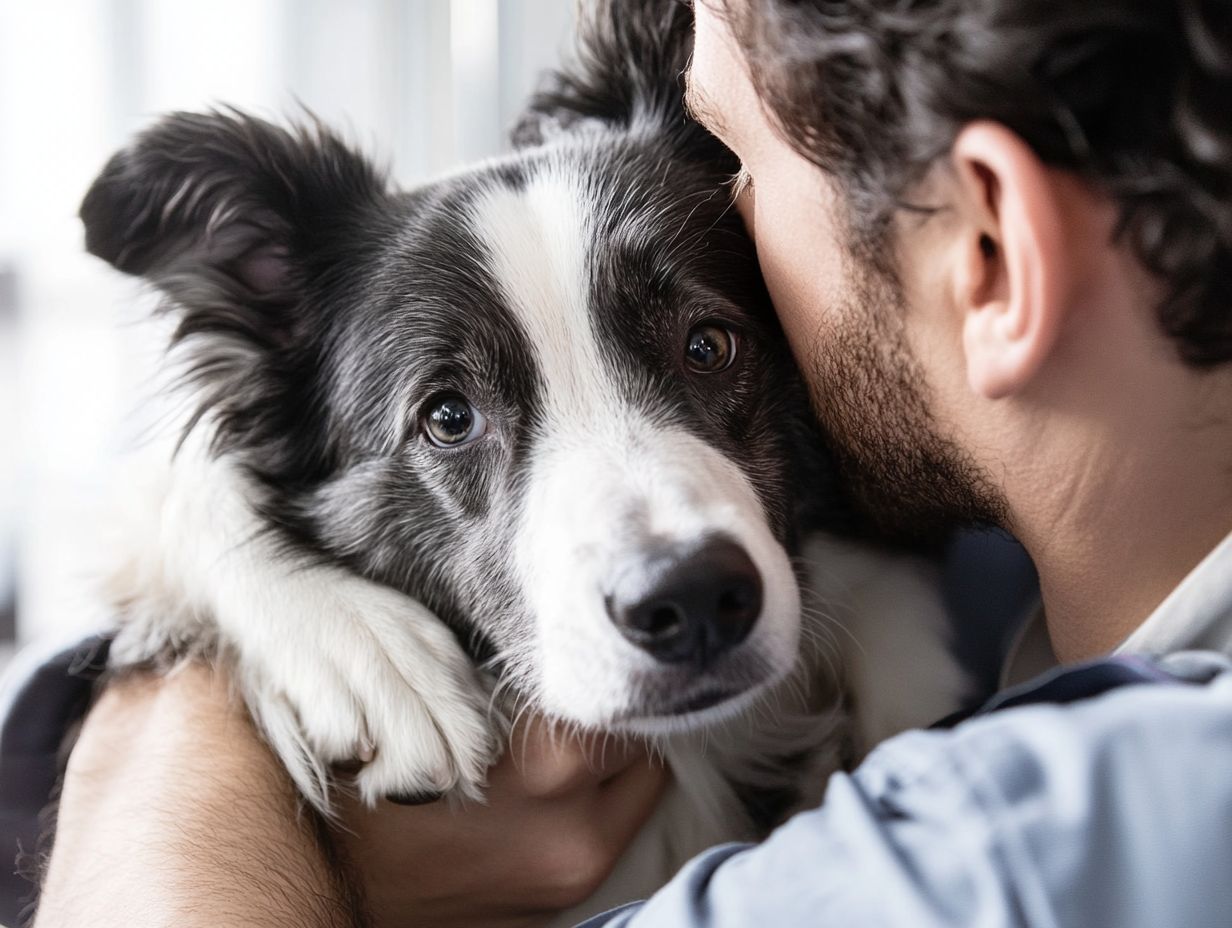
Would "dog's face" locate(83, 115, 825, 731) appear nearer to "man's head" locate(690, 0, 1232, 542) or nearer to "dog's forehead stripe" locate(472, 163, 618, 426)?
"dog's forehead stripe" locate(472, 163, 618, 426)

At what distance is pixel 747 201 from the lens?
154 cm

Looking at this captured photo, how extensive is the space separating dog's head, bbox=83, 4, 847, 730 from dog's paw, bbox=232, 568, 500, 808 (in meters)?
0.08

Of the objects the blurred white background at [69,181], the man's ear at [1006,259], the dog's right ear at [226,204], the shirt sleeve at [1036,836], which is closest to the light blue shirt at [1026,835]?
the shirt sleeve at [1036,836]

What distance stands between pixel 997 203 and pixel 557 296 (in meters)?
0.59

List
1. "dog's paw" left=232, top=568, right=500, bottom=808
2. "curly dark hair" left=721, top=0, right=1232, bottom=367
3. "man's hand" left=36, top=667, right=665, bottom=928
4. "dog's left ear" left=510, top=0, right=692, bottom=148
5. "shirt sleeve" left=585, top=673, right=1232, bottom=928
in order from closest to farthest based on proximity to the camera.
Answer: "shirt sleeve" left=585, top=673, right=1232, bottom=928, "curly dark hair" left=721, top=0, right=1232, bottom=367, "man's hand" left=36, top=667, right=665, bottom=928, "dog's paw" left=232, top=568, right=500, bottom=808, "dog's left ear" left=510, top=0, right=692, bottom=148

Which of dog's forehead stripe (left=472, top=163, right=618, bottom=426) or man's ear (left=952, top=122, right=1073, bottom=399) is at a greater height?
man's ear (left=952, top=122, right=1073, bottom=399)

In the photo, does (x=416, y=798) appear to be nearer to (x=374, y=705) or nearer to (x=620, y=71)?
(x=374, y=705)

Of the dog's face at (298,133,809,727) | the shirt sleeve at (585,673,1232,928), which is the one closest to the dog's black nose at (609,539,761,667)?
the dog's face at (298,133,809,727)

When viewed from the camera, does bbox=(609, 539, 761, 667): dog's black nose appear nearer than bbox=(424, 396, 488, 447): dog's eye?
Yes

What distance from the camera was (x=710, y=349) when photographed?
1510 mm

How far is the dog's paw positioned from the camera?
140 centimetres

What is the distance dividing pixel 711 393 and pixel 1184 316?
0.63 m

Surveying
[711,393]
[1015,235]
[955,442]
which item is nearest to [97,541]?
[711,393]

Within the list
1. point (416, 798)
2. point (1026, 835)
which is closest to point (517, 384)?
point (416, 798)
